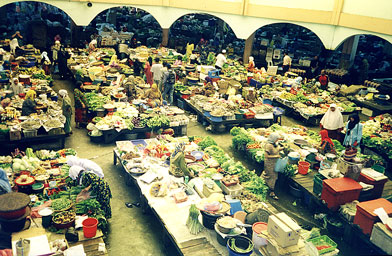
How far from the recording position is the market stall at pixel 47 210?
21.7ft

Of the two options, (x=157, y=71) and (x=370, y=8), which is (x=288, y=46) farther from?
(x=157, y=71)

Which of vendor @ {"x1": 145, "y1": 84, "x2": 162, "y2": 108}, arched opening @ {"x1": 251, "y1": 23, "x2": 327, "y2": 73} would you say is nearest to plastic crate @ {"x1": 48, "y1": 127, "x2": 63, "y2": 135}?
vendor @ {"x1": 145, "y1": 84, "x2": 162, "y2": 108}

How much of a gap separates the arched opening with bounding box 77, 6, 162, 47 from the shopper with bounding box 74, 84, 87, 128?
9.47 metres

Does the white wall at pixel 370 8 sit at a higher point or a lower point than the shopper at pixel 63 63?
higher

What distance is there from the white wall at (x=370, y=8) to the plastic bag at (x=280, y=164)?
982 centimetres

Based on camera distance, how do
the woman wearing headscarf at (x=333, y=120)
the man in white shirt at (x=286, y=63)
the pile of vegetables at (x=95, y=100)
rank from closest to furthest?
1. the woman wearing headscarf at (x=333, y=120)
2. the pile of vegetables at (x=95, y=100)
3. the man in white shirt at (x=286, y=63)

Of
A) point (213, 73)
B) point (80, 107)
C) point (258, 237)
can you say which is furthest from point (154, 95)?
point (258, 237)

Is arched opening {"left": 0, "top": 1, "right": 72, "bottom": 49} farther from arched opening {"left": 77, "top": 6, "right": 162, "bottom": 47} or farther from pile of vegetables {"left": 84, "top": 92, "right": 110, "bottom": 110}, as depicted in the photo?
pile of vegetables {"left": 84, "top": 92, "right": 110, "bottom": 110}

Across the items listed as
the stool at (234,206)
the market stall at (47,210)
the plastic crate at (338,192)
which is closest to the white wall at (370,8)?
the plastic crate at (338,192)

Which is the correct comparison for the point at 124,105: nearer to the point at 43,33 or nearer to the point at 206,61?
the point at 206,61

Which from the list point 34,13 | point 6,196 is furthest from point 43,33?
point 6,196

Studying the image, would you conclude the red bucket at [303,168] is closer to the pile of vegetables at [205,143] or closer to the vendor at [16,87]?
the pile of vegetables at [205,143]

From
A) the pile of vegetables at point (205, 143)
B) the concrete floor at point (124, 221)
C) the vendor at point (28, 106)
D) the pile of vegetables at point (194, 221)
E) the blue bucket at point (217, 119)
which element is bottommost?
the concrete floor at point (124, 221)

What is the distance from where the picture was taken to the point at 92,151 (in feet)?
39.3
